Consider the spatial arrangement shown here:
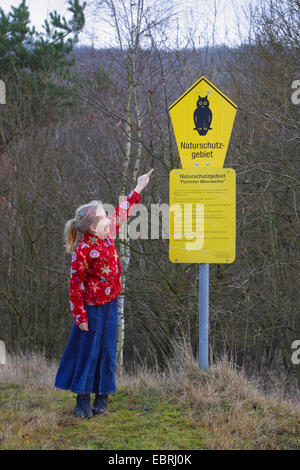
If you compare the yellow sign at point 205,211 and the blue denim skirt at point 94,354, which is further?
the yellow sign at point 205,211

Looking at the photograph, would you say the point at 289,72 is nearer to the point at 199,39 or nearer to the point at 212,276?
the point at 199,39

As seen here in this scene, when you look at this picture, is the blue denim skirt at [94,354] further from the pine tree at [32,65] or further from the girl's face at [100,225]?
the pine tree at [32,65]

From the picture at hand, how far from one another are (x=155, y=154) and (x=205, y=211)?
341cm

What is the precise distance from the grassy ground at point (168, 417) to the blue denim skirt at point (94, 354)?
230 millimetres

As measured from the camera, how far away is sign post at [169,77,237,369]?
3.55 m

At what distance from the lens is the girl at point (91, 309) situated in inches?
128

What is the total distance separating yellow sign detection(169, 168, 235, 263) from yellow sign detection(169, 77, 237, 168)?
0.11 meters

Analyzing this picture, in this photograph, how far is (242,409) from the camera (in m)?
3.31

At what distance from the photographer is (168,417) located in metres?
3.31

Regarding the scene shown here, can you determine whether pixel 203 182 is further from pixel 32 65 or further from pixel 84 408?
pixel 32 65

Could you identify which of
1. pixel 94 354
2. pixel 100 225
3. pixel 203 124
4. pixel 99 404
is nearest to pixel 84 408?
pixel 99 404

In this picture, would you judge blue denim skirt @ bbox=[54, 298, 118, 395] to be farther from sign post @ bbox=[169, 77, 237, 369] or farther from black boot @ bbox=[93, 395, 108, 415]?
sign post @ bbox=[169, 77, 237, 369]

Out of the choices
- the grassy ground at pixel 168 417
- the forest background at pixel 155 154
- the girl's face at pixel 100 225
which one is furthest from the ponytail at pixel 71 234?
the forest background at pixel 155 154

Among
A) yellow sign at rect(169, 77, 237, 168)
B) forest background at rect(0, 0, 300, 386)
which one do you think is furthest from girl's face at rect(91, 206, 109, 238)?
forest background at rect(0, 0, 300, 386)
